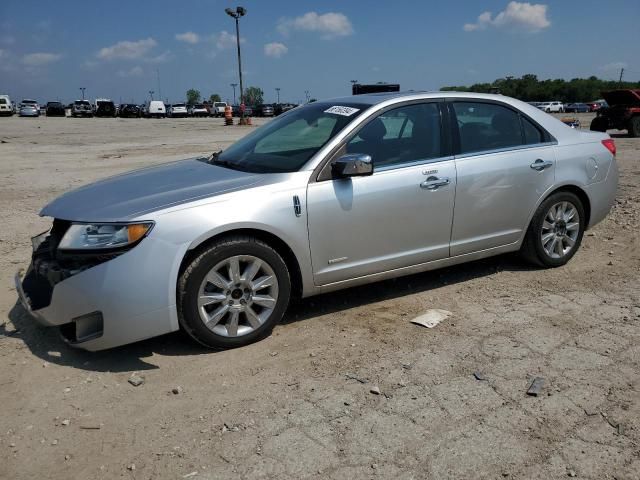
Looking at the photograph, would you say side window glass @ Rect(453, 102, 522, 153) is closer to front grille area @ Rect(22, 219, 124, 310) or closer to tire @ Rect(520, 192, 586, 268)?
tire @ Rect(520, 192, 586, 268)

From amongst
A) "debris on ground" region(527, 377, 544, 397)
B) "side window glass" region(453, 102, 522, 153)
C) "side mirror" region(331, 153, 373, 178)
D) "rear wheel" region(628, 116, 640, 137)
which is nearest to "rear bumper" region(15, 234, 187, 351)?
"side mirror" region(331, 153, 373, 178)

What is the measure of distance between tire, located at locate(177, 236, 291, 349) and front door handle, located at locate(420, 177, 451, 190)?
126cm

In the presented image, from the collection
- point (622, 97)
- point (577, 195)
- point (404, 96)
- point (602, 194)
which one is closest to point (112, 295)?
point (404, 96)

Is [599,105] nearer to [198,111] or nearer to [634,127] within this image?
[634,127]

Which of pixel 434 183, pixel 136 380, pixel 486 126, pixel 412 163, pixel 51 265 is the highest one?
pixel 486 126

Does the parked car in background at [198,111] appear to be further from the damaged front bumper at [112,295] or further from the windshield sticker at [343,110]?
the damaged front bumper at [112,295]

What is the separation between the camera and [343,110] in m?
4.29

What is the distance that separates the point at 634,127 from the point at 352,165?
1922 centimetres

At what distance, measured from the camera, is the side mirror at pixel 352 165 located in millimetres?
3736

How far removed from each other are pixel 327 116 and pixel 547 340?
228 cm

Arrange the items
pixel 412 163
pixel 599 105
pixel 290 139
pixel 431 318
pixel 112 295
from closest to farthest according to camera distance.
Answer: pixel 112 295
pixel 431 318
pixel 412 163
pixel 290 139
pixel 599 105

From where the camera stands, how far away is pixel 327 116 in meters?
4.32

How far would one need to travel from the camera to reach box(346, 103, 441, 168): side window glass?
409 cm

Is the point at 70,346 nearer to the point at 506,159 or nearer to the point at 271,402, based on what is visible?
the point at 271,402
